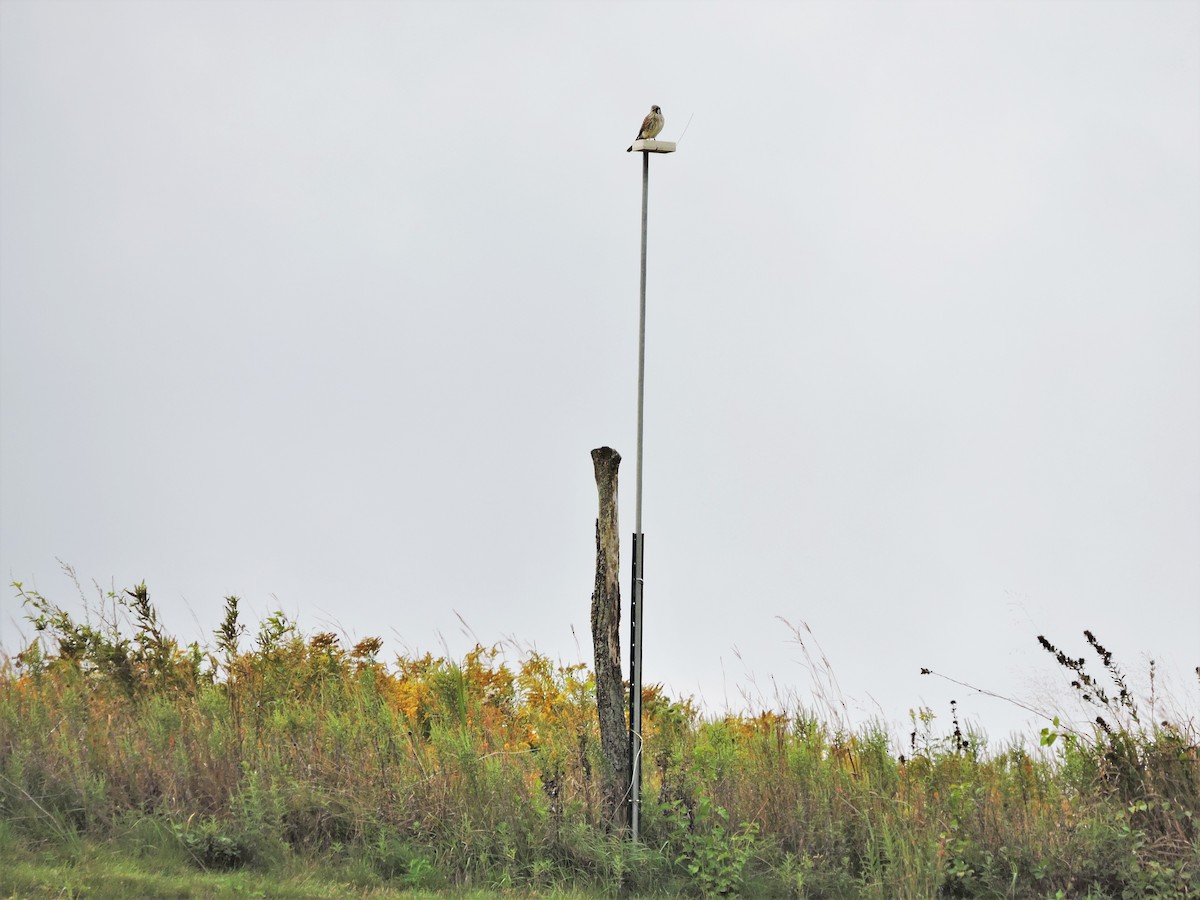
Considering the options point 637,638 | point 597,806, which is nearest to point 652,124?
point 637,638

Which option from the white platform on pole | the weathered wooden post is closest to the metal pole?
the weathered wooden post

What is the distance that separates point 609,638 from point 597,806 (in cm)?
101

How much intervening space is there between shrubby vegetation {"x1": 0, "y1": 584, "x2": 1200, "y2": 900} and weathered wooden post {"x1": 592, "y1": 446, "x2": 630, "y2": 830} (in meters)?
0.16

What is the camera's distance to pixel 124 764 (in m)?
6.94

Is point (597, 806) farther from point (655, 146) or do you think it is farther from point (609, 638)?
point (655, 146)

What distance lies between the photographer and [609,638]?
21.3 ft

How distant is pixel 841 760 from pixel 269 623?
4.91m

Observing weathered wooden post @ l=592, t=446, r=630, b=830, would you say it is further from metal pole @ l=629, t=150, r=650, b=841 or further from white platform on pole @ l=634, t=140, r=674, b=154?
white platform on pole @ l=634, t=140, r=674, b=154

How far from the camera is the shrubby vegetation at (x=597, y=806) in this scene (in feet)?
19.1

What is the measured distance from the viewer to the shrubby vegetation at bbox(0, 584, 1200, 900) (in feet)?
19.1

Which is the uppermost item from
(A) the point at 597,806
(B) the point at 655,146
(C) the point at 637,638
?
(B) the point at 655,146

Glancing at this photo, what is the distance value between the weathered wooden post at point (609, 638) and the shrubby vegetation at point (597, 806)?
16cm

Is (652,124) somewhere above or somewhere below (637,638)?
above

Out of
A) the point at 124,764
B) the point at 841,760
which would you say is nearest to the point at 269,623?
the point at 124,764
